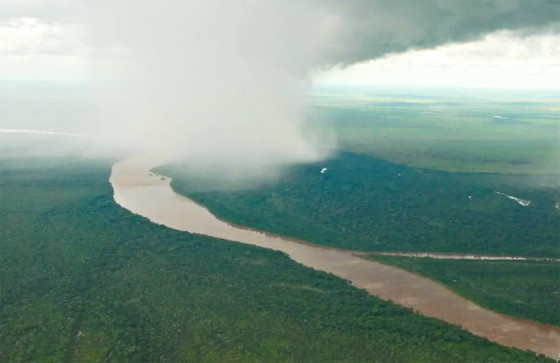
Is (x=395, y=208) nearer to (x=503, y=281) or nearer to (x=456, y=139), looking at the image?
(x=503, y=281)

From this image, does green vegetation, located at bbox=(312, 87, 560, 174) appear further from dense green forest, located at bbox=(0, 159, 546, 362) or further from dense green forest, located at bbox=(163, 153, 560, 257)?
dense green forest, located at bbox=(0, 159, 546, 362)

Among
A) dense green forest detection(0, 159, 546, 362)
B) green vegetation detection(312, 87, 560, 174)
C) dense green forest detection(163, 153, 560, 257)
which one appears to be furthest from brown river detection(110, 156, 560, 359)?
green vegetation detection(312, 87, 560, 174)

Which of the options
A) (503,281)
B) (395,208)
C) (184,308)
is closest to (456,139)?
(395,208)

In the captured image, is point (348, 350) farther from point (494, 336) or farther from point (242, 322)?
point (494, 336)

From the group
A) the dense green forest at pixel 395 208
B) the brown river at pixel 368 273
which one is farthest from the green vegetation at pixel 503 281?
the dense green forest at pixel 395 208

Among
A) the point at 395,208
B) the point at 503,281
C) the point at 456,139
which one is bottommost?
the point at 503,281

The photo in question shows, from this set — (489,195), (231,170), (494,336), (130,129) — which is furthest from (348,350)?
(130,129)
